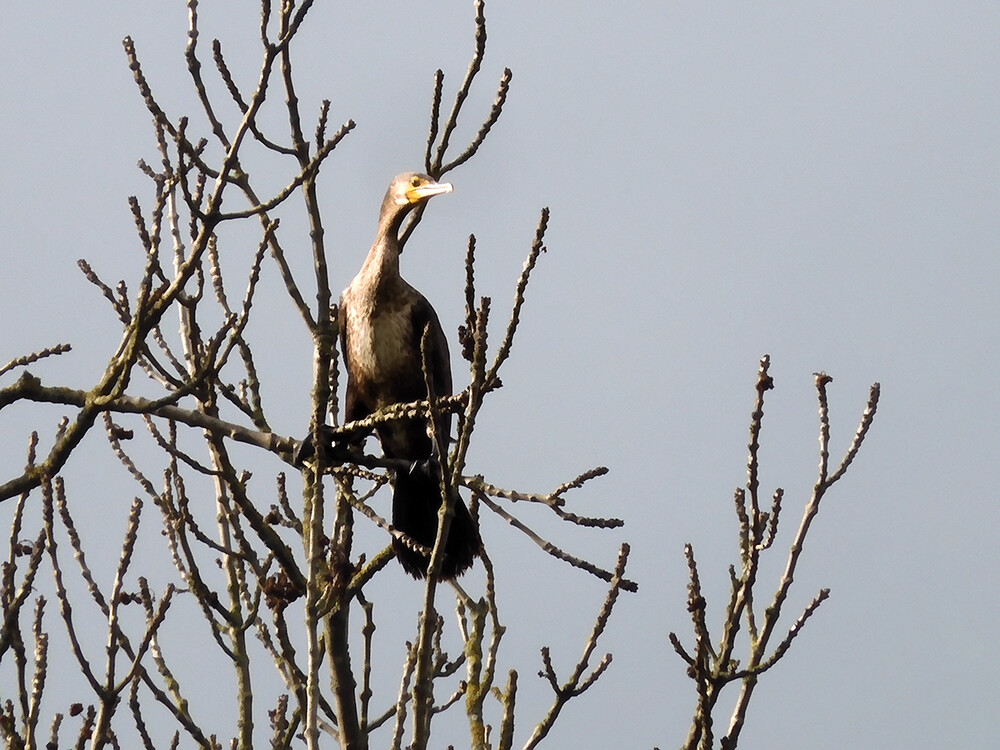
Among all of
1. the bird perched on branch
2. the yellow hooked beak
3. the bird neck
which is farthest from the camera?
the bird neck

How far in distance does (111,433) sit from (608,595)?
171 cm

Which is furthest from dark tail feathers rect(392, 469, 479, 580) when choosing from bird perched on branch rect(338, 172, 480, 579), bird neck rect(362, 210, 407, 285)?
bird neck rect(362, 210, 407, 285)

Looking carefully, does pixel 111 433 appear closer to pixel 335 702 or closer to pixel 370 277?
pixel 335 702

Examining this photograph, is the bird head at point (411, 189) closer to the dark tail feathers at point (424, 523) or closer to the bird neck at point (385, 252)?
the bird neck at point (385, 252)

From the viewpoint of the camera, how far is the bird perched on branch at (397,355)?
5.14 meters

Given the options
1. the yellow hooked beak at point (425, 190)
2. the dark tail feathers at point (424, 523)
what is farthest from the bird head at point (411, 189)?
the dark tail feathers at point (424, 523)

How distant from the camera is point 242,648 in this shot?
396 cm

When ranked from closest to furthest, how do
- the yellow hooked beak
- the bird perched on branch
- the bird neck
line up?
the yellow hooked beak < the bird perched on branch < the bird neck

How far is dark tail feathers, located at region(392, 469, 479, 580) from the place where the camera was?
4855 mm

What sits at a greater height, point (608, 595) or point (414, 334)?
point (414, 334)

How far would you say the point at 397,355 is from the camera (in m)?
5.28

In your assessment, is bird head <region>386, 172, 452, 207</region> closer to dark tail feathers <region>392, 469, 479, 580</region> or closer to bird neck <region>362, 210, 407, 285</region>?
bird neck <region>362, 210, 407, 285</region>

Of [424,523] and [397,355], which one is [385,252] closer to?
[397,355]

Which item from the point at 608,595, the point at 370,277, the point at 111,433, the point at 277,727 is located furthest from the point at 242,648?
the point at 370,277
